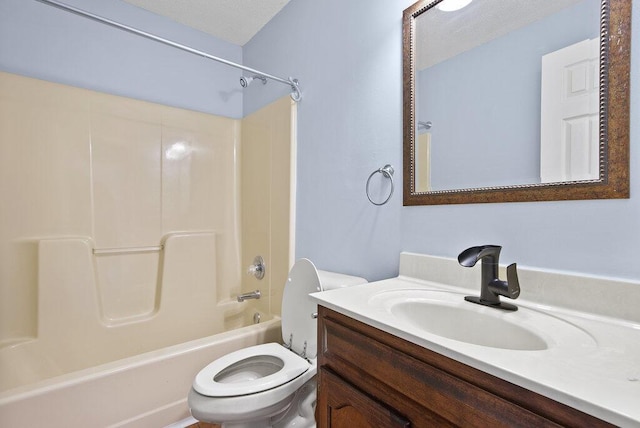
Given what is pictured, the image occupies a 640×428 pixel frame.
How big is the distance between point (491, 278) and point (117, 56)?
246cm

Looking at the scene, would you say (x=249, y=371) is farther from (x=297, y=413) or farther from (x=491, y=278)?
(x=491, y=278)

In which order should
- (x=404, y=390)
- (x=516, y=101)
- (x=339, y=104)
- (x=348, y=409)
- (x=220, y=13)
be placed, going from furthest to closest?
(x=220, y=13), (x=339, y=104), (x=516, y=101), (x=348, y=409), (x=404, y=390)

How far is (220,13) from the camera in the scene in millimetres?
2053

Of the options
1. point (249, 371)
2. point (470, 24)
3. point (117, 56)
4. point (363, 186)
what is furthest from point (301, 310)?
point (117, 56)

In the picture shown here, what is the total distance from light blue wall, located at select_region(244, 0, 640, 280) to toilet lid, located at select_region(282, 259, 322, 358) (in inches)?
9.0

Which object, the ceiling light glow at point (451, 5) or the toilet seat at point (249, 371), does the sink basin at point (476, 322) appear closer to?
the toilet seat at point (249, 371)

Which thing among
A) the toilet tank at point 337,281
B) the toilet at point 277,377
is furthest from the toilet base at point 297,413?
the toilet tank at point 337,281

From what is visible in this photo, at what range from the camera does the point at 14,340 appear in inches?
63.7

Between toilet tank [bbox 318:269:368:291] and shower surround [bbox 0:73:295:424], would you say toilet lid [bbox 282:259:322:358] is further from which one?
shower surround [bbox 0:73:295:424]

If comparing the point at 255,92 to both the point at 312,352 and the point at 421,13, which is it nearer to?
the point at 421,13

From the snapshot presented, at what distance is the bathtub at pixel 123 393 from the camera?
1.13 meters

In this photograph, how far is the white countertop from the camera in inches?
15.9

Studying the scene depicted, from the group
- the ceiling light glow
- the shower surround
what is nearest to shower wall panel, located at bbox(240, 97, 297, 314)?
the shower surround

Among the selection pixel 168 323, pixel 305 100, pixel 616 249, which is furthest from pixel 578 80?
pixel 168 323
